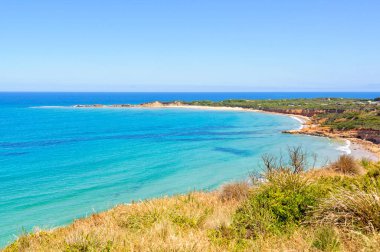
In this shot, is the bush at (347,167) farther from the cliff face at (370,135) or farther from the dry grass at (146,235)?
the cliff face at (370,135)

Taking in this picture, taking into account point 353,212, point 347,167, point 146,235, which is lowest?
point 347,167

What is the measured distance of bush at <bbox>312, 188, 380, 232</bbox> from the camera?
22.0ft

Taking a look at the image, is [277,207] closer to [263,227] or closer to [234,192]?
[263,227]

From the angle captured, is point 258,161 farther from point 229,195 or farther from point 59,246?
point 59,246

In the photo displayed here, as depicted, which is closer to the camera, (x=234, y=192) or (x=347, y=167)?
(x=234, y=192)

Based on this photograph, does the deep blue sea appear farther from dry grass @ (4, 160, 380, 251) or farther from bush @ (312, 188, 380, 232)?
bush @ (312, 188, 380, 232)

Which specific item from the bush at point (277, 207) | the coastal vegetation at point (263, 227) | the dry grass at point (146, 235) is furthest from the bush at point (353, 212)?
the dry grass at point (146, 235)

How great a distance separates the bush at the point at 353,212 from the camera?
22.0 ft

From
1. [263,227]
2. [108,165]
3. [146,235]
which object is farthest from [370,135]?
[146,235]

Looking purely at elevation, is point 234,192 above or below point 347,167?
above

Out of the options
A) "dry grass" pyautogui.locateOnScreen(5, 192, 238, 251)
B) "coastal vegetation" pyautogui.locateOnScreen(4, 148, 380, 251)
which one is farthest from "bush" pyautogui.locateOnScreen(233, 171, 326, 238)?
"dry grass" pyautogui.locateOnScreen(5, 192, 238, 251)

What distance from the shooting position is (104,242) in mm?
6652

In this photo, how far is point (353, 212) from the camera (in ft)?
23.4

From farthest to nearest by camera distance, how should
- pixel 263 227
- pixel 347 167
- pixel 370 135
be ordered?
1. pixel 370 135
2. pixel 347 167
3. pixel 263 227
